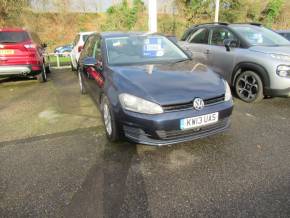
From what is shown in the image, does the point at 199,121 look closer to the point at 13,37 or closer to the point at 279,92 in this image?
the point at 279,92

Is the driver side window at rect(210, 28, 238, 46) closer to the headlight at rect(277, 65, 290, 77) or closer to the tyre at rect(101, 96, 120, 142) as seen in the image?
the headlight at rect(277, 65, 290, 77)

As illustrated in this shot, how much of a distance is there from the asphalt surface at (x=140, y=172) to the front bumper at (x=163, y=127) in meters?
0.29

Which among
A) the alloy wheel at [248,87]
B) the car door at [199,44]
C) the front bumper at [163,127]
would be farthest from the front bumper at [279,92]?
the front bumper at [163,127]

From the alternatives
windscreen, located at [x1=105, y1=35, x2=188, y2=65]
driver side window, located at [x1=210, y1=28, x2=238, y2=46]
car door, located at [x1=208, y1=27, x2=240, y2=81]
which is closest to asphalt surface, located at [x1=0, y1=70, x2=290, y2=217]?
windscreen, located at [x1=105, y1=35, x2=188, y2=65]

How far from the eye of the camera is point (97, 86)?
433cm

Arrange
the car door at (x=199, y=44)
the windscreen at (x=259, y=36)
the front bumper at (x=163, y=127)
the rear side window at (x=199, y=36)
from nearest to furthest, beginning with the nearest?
the front bumper at (x=163, y=127)
the windscreen at (x=259, y=36)
the car door at (x=199, y=44)
the rear side window at (x=199, y=36)

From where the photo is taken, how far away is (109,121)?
146 inches

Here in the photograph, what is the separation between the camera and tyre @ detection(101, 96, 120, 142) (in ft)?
11.5

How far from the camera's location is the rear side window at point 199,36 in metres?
6.95

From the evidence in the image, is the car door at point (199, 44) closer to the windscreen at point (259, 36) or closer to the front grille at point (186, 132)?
the windscreen at point (259, 36)

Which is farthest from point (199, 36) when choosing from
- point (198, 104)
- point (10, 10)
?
point (10, 10)

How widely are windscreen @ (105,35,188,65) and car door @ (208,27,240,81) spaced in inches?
67.0

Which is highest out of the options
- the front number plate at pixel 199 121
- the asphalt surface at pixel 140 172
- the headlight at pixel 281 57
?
the headlight at pixel 281 57

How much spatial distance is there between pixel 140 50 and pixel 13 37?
4.73 metres
